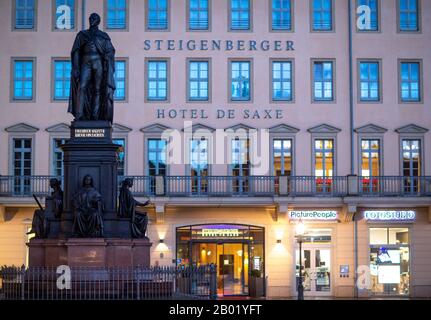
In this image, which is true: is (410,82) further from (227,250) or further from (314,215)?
(227,250)

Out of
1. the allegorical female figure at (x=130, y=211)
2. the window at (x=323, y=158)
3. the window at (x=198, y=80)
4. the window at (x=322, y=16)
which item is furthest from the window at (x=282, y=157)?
the allegorical female figure at (x=130, y=211)

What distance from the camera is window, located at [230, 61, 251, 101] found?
43.0 meters

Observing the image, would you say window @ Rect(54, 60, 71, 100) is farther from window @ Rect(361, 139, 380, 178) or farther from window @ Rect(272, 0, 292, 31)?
window @ Rect(361, 139, 380, 178)

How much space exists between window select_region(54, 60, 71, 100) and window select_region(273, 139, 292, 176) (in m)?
9.58

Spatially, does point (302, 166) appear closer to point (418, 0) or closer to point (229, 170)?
point (229, 170)

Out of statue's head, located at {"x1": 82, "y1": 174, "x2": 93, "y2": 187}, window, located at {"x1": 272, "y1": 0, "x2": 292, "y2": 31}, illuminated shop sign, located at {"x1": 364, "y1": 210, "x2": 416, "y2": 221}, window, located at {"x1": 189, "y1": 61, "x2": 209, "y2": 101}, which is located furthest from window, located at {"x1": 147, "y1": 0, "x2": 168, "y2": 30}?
statue's head, located at {"x1": 82, "y1": 174, "x2": 93, "y2": 187}

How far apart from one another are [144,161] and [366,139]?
9988mm

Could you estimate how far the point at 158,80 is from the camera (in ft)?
141

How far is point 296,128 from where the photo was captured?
140ft

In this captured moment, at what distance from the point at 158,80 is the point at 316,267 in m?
10.9

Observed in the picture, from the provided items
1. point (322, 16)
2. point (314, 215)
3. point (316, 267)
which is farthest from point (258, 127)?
point (316, 267)

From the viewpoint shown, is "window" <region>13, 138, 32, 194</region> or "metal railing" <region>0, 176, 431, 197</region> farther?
"window" <region>13, 138, 32, 194</region>

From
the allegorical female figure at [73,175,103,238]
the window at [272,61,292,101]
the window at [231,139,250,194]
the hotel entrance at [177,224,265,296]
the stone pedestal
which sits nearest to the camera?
the allegorical female figure at [73,175,103,238]
